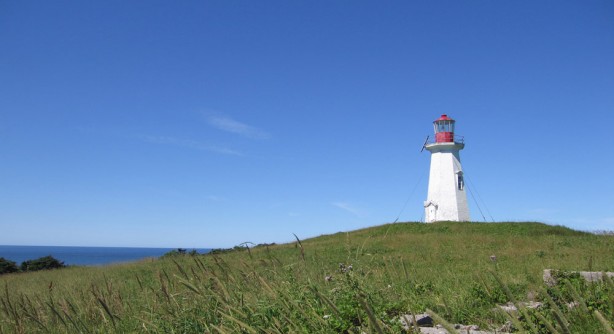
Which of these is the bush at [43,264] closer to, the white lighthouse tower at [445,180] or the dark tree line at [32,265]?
the dark tree line at [32,265]

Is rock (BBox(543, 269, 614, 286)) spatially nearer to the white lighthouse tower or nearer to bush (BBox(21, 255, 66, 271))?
bush (BBox(21, 255, 66, 271))

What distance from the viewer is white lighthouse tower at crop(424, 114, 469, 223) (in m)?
39.6

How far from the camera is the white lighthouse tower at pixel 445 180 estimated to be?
3962 cm

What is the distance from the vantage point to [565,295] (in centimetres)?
574

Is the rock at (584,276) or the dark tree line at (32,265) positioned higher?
the rock at (584,276)

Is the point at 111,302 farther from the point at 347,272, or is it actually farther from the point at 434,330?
the point at 434,330

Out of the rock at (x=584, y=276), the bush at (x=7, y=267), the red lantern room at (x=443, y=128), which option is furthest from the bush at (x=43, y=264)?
the red lantern room at (x=443, y=128)

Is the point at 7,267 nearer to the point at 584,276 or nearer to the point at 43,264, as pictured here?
the point at 43,264

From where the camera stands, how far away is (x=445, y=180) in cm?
4041

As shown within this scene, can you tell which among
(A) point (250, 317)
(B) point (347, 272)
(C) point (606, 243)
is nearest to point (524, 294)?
(B) point (347, 272)

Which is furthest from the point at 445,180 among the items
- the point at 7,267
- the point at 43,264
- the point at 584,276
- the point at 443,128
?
the point at 584,276

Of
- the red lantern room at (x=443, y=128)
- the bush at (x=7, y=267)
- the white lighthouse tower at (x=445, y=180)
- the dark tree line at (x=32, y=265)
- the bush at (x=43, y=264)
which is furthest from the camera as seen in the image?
the red lantern room at (x=443, y=128)

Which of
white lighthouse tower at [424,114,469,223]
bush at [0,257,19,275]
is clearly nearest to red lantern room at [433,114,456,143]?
white lighthouse tower at [424,114,469,223]

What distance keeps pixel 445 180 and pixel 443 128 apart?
5129mm
